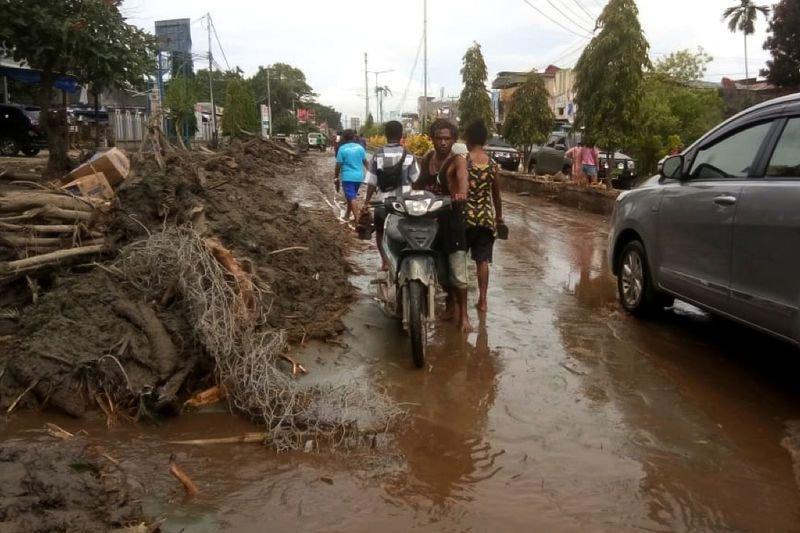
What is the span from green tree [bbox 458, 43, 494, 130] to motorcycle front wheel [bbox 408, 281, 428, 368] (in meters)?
24.9

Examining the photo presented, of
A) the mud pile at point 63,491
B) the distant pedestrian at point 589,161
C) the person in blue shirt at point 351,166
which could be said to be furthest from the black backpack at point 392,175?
the distant pedestrian at point 589,161

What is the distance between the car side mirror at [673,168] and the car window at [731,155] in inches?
3.9

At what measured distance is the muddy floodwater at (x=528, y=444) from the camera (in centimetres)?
304

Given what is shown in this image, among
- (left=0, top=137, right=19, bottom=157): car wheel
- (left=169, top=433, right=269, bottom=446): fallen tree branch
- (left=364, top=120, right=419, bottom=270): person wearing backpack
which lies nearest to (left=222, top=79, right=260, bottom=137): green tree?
(left=0, top=137, right=19, bottom=157): car wheel

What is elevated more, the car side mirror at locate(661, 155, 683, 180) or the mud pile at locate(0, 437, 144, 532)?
the car side mirror at locate(661, 155, 683, 180)

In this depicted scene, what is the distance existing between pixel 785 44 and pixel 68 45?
2707 centimetres

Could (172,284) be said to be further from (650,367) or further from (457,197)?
(650,367)

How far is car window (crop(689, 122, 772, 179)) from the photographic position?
188 inches

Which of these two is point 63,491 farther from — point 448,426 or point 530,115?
point 530,115

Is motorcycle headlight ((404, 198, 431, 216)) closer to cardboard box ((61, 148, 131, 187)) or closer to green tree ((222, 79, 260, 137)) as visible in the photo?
cardboard box ((61, 148, 131, 187))

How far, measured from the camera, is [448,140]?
19.1 feet

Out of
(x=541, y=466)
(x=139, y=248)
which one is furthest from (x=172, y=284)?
(x=541, y=466)

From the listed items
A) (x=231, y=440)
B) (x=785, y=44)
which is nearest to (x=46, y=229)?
(x=231, y=440)

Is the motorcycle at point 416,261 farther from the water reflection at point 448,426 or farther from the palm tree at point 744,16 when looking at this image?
the palm tree at point 744,16
